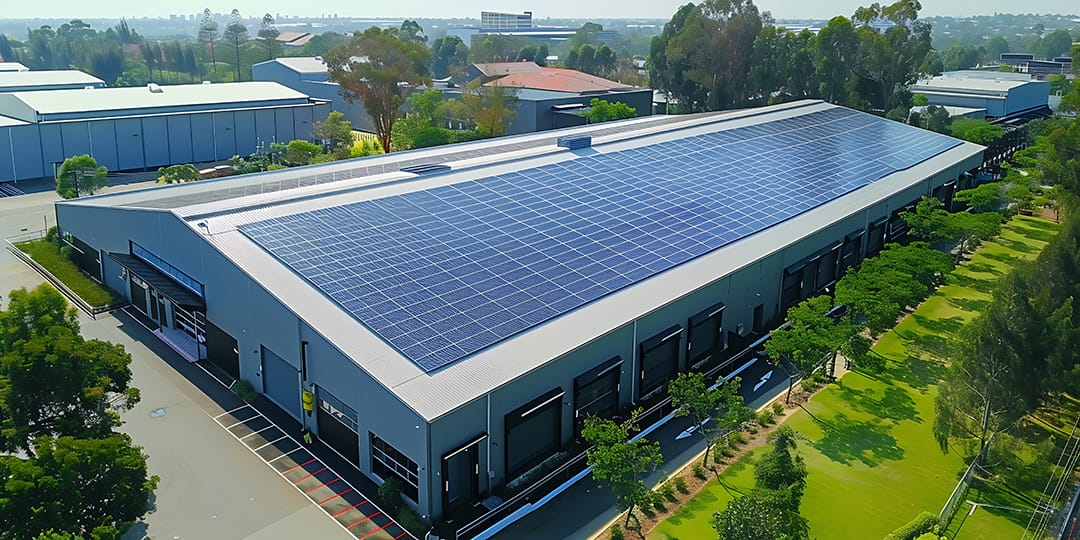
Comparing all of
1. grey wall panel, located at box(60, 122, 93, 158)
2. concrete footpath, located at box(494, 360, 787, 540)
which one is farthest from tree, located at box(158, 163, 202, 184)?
concrete footpath, located at box(494, 360, 787, 540)

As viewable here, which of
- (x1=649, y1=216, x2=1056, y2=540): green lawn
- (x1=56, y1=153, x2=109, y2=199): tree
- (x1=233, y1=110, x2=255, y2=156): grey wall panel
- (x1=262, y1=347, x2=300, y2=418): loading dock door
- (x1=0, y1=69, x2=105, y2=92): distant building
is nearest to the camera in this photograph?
(x1=649, y1=216, x2=1056, y2=540): green lawn

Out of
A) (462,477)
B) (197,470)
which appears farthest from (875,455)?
(197,470)

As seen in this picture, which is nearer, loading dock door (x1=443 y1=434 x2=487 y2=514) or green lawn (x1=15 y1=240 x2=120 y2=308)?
loading dock door (x1=443 y1=434 x2=487 y2=514)

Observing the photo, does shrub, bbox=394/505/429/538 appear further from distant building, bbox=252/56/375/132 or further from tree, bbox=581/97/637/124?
distant building, bbox=252/56/375/132

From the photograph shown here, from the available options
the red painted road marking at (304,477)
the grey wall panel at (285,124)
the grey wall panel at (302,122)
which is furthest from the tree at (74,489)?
the grey wall panel at (302,122)

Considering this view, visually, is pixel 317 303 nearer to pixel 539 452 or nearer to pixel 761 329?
pixel 539 452

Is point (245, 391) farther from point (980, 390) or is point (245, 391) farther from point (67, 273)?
point (980, 390)

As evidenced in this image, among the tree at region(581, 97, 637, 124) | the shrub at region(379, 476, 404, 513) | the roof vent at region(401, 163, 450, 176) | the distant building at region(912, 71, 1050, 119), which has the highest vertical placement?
the distant building at region(912, 71, 1050, 119)
